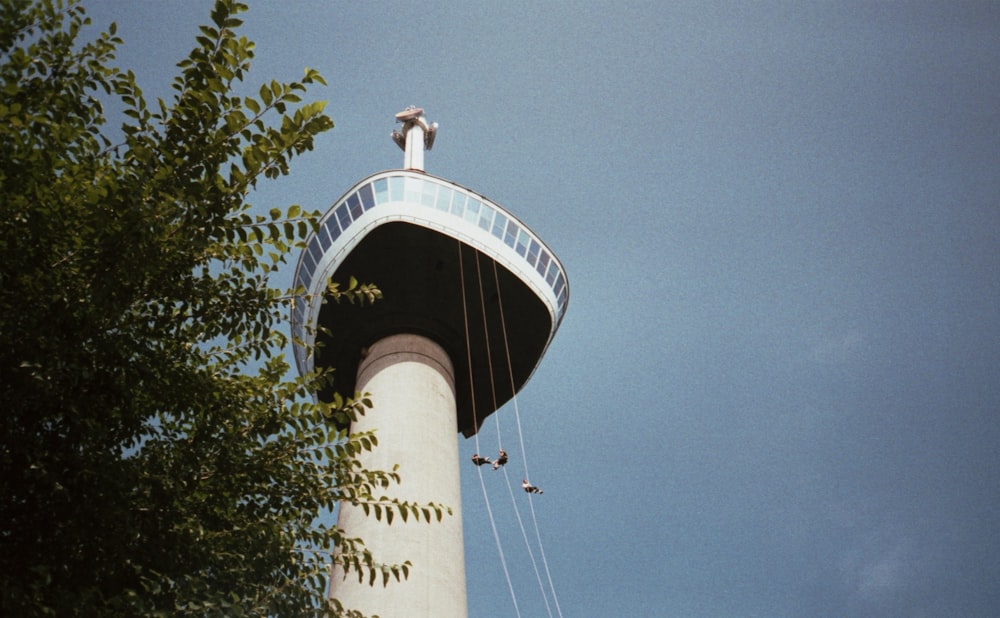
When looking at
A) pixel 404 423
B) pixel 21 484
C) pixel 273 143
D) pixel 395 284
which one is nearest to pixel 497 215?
pixel 395 284

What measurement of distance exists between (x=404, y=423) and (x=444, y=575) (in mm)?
4469

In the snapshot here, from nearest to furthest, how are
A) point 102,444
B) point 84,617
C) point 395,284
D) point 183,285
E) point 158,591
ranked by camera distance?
point 84,617, point 158,591, point 102,444, point 183,285, point 395,284

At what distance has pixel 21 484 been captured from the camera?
21.2 feet

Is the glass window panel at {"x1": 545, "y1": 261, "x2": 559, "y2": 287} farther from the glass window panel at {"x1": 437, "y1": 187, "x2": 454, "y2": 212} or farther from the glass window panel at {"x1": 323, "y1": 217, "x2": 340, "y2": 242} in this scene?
the glass window panel at {"x1": 323, "y1": 217, "x2": 340, "y2": 242}

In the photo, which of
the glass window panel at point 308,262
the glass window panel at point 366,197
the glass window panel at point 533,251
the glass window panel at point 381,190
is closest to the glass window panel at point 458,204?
the glass window panel at point 381,190

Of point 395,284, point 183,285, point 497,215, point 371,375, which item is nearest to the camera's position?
point 183,285

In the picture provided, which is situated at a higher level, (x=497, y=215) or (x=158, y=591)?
(x=497, y=215)

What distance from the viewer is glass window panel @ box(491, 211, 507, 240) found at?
26375 millimetres

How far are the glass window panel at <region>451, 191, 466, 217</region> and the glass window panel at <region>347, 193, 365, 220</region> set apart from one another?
2923 mm

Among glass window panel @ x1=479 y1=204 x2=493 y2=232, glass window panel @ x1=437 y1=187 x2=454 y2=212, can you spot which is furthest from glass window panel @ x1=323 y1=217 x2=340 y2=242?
glass window panel @ x1=479 y1=204 x2=493 y2=232

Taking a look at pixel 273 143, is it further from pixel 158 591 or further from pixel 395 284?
pixel 395 284

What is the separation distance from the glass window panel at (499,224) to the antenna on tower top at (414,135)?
5.13m

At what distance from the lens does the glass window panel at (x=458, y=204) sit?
2588cm

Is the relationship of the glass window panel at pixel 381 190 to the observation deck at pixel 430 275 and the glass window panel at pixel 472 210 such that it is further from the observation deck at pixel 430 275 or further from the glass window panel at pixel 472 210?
the glass window panel at pixel 472 210
